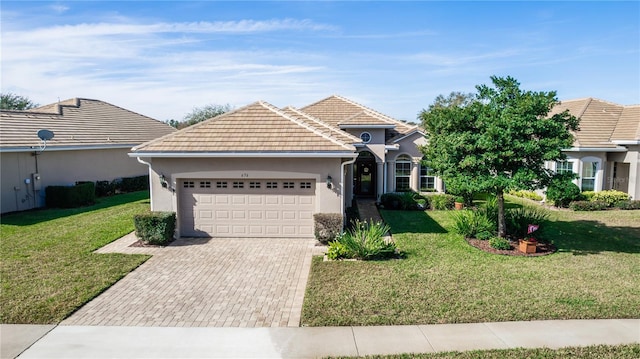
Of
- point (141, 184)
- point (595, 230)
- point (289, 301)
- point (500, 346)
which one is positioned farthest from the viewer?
point (141, 184)

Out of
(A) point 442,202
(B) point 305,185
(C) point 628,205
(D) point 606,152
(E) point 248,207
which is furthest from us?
(D) point 606,152

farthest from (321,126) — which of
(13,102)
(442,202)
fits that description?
(13,102)

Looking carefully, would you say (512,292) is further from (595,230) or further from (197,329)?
(595,230)

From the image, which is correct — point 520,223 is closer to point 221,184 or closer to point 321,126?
point 321,126

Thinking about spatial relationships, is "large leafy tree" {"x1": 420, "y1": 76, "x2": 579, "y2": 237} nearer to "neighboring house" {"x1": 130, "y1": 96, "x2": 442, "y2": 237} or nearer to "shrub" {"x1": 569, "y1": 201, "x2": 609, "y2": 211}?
"neighboring house" {"x1": 130, "y1": 96, "x2": 442, "y2": 237}

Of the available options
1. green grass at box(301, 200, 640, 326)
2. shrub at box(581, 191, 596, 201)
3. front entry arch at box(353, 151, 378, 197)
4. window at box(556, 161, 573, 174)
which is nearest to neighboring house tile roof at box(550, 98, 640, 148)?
window at box(556, 161, 573, 174)

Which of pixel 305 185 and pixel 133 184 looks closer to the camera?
pixel 305 185

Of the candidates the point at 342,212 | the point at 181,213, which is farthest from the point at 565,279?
the point at 181,213
